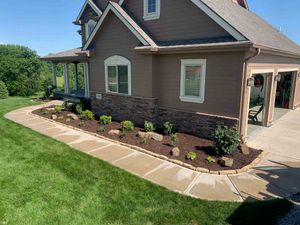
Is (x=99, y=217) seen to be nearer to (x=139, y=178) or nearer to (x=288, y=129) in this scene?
(x=139, y=178)

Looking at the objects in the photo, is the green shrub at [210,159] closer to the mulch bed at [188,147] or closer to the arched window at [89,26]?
the mulch bed at [188,147]

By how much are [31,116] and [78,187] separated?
33.1 ft

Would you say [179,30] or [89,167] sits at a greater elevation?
[179,30]

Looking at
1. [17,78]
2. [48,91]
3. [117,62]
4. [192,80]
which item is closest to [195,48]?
[192,80]

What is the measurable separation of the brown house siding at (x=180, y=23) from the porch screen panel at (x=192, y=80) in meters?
1.38

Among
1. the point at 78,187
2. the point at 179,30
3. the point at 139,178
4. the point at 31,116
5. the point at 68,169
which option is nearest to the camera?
the point at 78,187

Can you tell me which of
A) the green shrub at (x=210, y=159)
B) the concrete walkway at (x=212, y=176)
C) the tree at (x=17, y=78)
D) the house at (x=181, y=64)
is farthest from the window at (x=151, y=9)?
the tree at (x=17, y=78)

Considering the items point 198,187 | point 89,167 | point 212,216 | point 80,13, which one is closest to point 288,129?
point 198,187

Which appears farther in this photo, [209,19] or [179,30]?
[179,30]

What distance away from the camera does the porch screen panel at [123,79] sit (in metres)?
11.9

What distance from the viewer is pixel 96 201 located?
5.41m

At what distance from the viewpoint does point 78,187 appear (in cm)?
600

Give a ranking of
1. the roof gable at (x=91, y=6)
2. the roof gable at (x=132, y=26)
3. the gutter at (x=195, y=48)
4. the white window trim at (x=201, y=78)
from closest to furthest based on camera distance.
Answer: the gutter at (x=195, y=48), the white window trim at (x=201, y=78), the roof gable at (x=132, y=26), the roof gable at (x=91, y=6)

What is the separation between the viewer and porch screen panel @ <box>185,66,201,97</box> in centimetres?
966
